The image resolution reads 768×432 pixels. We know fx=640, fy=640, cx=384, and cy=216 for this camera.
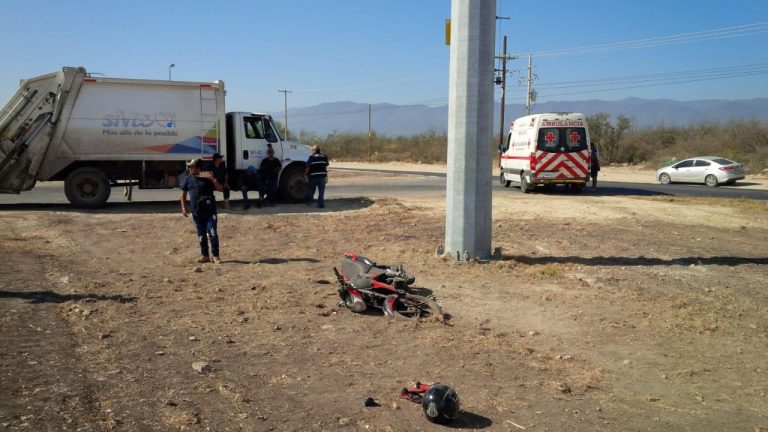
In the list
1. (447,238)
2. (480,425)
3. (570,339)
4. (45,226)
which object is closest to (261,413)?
(480,425)

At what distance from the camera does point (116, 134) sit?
1612cm

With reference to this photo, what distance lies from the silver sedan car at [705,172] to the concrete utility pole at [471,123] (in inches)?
865

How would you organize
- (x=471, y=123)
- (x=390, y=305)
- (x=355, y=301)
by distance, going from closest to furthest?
(x=390, y=305), (x=355, y=301), (x=471, y=123)

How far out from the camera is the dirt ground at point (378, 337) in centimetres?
436

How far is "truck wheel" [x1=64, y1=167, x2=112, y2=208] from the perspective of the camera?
16.0 m

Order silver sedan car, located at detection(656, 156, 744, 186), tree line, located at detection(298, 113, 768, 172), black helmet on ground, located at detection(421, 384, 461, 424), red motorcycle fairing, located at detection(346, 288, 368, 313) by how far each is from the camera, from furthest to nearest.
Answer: tree line, located at detection(298, 113, 768, 172)
silver sedan car, located at detection(656, 156, 744, 186)
red motorcycle fairing, located at detection(346, 288, 368, 313)
black helmet on ground, located at detection(421, 384, 461, 424)

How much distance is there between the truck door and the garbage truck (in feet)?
0.09

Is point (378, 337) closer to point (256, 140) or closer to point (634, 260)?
point (634, 260)

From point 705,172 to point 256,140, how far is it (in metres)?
20.3

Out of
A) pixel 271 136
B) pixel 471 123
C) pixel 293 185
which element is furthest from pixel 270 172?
pixel 471 123

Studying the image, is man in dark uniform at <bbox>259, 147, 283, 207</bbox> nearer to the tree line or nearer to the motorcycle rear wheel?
the motorcycle rear wheel

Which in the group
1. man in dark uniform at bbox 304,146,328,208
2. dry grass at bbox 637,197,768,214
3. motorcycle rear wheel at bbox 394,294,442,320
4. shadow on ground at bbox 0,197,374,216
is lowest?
motorcycle rear wheel at bbox 394,294,442,320

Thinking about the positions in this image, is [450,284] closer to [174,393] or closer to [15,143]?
[174,393]

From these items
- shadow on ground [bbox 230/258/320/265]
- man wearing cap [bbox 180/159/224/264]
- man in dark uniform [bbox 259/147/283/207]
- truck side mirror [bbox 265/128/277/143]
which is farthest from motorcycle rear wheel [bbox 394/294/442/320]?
truck side mirror [bbox 265/128/277/143]
